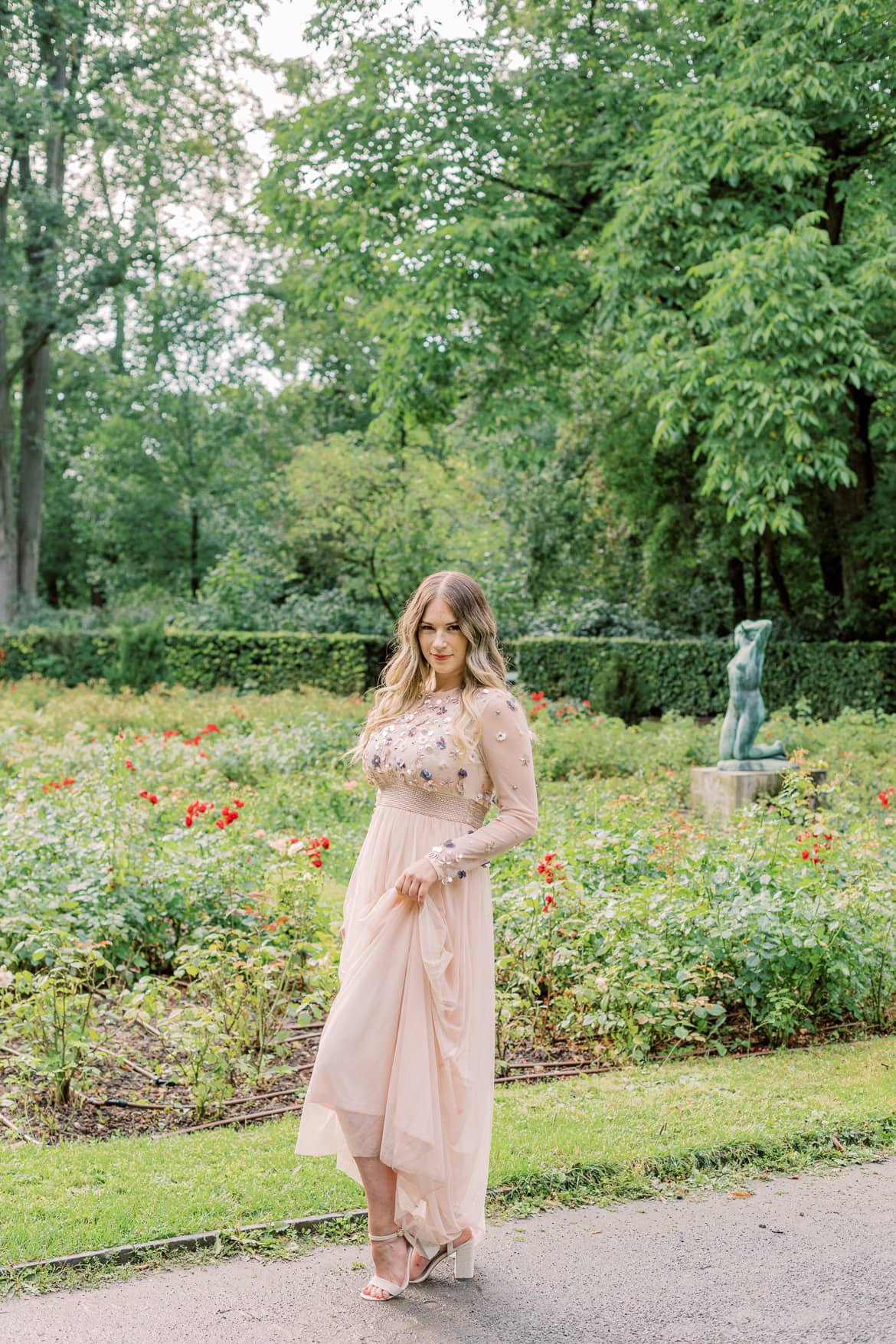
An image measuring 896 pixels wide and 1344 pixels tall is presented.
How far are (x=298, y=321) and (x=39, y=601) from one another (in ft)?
40.5

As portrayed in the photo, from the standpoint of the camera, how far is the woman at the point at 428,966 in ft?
9.52

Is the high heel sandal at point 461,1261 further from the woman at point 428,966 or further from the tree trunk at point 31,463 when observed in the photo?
the tree trunk at point 31,463

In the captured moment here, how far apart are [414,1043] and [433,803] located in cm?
60

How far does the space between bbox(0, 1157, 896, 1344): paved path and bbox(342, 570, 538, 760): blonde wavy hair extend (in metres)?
1.35

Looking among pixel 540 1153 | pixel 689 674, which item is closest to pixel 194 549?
pixel 689 674

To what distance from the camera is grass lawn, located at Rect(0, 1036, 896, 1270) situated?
3.20m

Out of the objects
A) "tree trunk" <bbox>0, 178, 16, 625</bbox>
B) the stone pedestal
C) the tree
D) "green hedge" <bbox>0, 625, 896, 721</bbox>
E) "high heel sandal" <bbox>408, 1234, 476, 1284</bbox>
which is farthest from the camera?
"tree trunk" <bbox>0, 178, 16, 625</bbox>

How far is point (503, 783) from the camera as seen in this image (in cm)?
305

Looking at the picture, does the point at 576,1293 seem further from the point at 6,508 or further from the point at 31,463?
the point at 31,463

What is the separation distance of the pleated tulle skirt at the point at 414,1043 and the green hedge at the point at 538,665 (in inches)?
495

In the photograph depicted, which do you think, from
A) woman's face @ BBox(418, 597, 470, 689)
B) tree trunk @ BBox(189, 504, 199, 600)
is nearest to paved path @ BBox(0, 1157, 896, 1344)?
woman's face @ BBox(418, 597, 470, 689)

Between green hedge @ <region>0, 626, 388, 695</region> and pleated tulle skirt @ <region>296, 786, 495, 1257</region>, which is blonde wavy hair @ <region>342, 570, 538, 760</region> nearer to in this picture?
pleated tulle skirt @ <region>296, 786, 495, 1257</region>

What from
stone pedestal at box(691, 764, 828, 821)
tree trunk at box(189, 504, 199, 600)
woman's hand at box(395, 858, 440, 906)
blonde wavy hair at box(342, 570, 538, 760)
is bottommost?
stone pedestal at box(691, 764, 828, 821)

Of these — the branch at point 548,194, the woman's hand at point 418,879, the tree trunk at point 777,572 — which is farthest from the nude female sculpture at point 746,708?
the tree trunk at point 777,572
